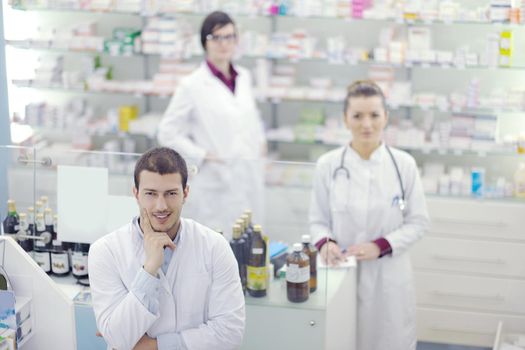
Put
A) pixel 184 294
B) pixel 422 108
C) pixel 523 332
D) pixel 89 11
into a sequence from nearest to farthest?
pixel 184 294
pixel 523 332
pixel 422 108
pixel 89 11

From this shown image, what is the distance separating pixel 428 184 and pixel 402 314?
1780 millimetres

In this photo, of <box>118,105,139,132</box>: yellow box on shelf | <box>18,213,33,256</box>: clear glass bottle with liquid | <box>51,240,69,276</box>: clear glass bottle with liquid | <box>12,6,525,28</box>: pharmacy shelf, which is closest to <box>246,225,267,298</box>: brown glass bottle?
<box>51,240,69,276</box>: clear glass bottle with liquid

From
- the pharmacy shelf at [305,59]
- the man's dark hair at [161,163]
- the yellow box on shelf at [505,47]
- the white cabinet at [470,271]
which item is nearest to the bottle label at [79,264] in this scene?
the man's dark hair at [161,163]

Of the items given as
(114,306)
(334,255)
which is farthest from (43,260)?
(334,255)

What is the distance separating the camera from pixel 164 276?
10.1ft

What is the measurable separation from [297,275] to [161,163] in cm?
92

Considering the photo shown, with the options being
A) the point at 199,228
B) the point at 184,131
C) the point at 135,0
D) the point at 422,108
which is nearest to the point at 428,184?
the point at 422,108

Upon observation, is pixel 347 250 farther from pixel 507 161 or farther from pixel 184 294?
pixel 507 161

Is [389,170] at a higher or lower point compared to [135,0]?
lower

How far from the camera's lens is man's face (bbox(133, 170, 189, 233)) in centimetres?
302

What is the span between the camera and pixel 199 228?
3.16 m

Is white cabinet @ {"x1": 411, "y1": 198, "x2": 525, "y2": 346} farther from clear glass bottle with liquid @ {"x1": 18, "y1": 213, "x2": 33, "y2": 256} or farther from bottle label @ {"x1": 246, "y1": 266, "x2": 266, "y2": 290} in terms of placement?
clear glass bottle with liquid @ {"x1": 18, "y1": 213, "x2": 33, "y2": 256}

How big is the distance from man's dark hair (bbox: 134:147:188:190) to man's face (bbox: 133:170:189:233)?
1 centimetres

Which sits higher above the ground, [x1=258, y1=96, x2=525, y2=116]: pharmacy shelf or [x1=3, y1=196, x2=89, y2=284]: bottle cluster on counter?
[x1=258, y1=96, x2=525, y2=116]: pharmacy shelf
